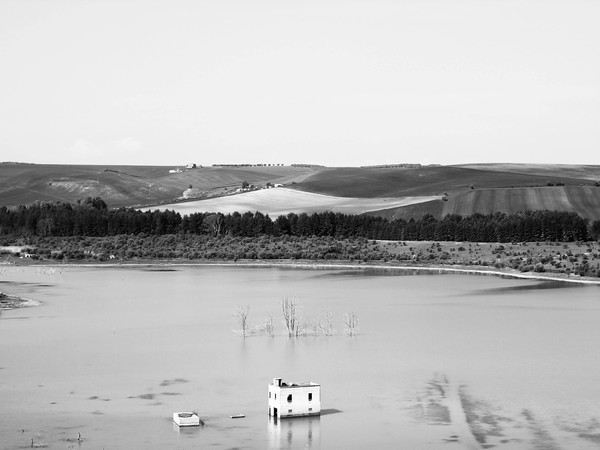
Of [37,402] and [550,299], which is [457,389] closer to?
[37,402]

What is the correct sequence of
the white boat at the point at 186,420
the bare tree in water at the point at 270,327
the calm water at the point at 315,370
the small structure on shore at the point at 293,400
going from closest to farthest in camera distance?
1. the calm water at the point at 315,370
2. the white boat at the point at 186,420
3. the small structure on shore at the point at 293,400
4. the bare tree in water at the point at 270,327

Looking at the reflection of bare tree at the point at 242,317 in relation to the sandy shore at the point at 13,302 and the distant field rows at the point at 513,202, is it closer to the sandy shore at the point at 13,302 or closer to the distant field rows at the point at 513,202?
the sandy shore at the point at 13,302

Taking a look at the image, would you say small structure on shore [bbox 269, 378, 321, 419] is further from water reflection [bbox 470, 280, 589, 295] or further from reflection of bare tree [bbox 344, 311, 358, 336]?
water reflection [bbox 470, 280, 589, 295]

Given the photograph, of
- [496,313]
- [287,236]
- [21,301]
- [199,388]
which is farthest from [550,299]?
[287,236]

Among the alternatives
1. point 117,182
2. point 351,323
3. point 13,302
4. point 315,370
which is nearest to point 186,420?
point 315,370

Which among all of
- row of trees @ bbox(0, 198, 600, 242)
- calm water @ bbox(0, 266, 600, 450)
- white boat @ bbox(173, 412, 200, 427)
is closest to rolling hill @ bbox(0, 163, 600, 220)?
row of trees @ bbox(0, 198, 600, 242)

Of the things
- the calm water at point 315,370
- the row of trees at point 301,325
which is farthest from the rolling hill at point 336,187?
the row of trees at point 301,325
